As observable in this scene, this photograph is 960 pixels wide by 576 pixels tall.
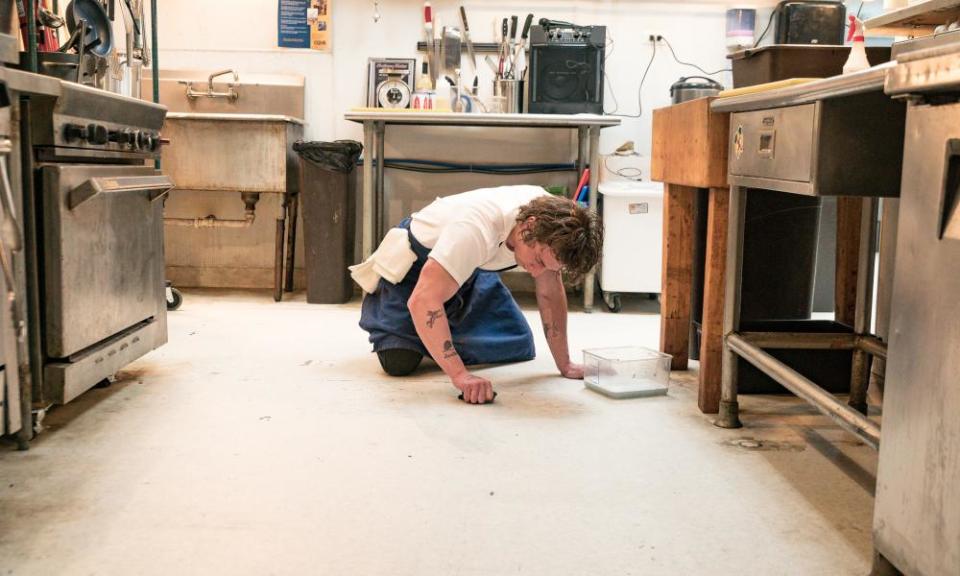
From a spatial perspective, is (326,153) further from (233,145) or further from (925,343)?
(925,343)

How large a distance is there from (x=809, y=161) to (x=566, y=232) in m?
0.65

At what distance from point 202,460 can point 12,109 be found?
0.80m

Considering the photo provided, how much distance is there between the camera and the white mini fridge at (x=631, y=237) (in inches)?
149

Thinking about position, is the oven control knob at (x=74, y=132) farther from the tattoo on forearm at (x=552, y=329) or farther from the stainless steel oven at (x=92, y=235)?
the tattoo on forearm at (x=552, y=329)

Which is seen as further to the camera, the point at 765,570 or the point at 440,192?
the point at 440,192

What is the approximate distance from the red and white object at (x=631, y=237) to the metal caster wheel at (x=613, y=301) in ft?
0.26

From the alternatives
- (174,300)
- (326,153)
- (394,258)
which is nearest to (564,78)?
(326,153)

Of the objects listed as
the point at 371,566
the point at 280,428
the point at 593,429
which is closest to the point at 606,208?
the point at 593,429

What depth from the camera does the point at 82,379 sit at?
2.07 m

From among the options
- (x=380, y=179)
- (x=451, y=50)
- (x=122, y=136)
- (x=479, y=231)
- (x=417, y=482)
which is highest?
(x=451, y=50)

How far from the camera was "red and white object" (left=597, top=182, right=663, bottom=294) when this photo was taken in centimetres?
379

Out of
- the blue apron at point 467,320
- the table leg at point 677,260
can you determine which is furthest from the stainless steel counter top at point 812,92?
the blue apron at point 467,320

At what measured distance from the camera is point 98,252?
7.07 feet

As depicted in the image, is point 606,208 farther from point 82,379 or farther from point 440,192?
point 82,379
